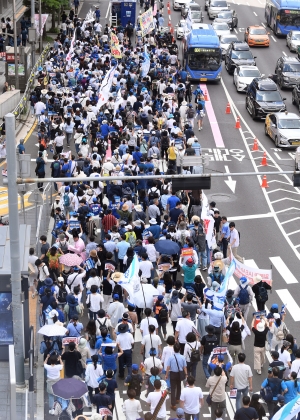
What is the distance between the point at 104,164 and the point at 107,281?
24.8 feet

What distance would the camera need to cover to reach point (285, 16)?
191ft

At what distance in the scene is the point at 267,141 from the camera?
39.0m

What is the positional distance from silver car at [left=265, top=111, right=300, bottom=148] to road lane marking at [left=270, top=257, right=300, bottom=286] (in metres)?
11.6

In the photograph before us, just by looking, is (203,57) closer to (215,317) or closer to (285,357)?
(215,317)

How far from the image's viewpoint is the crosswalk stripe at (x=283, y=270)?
2494 cm

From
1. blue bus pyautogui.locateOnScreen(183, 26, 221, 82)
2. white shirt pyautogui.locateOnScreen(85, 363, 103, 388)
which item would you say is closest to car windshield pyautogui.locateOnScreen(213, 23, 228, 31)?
blue bus pyautogui.locateOnScreen(183, 26, 221, 82)

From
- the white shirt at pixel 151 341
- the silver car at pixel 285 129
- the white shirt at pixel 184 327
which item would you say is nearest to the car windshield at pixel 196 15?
the silver car at pixel 285 129

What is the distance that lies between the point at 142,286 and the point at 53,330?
9.48 feet

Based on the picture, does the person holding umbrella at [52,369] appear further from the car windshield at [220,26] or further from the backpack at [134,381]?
the car windshield at [220,26]

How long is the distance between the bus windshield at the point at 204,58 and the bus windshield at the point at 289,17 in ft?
40.9

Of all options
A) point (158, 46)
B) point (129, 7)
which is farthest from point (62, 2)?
point (158, 46)

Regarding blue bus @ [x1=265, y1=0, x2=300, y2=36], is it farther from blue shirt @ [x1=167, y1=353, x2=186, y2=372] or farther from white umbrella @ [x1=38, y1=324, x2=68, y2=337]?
blue shirt @ [x1=167, y1=353, x2=186, y2=372]

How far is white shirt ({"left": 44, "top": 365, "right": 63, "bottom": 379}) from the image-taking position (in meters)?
17.4

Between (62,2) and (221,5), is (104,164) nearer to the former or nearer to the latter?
→ (62,2)
